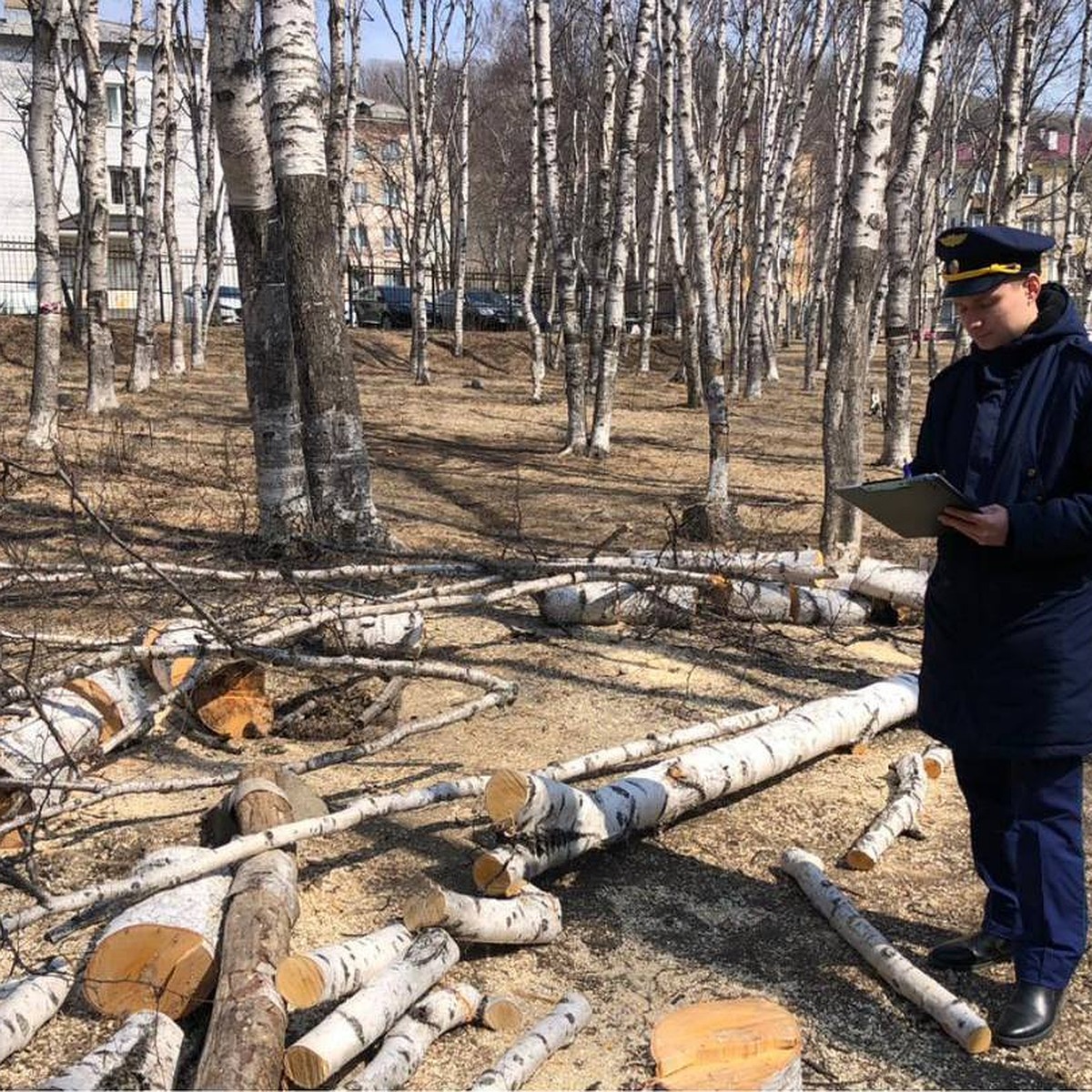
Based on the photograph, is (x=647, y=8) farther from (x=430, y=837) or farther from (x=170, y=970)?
(x=170, y=970)

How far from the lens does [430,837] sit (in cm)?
429

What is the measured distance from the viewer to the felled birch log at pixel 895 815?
4.17m

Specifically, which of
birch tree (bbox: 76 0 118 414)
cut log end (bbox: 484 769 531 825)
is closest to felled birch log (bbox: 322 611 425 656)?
cut log end (bbox: 484 769 531 825)

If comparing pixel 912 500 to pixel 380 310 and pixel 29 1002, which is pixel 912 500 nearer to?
pixel 29 1002

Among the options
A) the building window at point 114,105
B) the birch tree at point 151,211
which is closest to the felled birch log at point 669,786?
the birch tree at point 151,211

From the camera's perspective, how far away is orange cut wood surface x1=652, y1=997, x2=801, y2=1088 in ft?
9.49

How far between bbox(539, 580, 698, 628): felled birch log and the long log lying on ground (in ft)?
6.71

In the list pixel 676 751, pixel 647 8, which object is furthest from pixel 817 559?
pixel 647 8

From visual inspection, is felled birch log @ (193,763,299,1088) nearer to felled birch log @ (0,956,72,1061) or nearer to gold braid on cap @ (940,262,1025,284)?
felled birch log @ (0,956,72,1061)

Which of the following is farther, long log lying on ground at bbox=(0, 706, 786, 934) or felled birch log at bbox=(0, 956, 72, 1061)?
long log lying on ground at bbox=(0, 706, 786, 934)

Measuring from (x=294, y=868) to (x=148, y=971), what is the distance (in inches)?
25.1

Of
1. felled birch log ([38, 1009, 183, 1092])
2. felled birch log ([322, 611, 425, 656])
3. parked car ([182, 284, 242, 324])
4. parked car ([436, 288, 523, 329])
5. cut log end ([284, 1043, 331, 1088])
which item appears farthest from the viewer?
parked car ([436, 288, 523, 329])

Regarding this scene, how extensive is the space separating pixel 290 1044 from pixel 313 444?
5.08 m

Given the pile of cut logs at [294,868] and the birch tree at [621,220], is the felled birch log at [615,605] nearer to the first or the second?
the pile of cut logs at [294,868]
